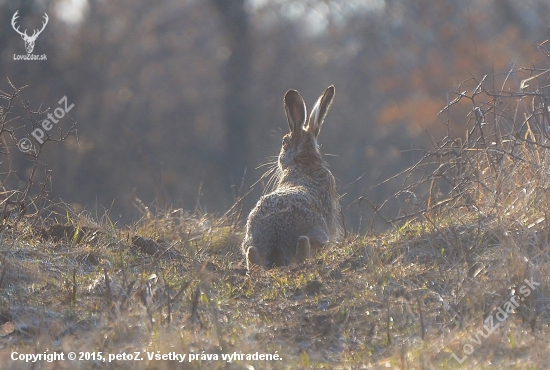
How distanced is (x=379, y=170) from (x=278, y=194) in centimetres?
1426

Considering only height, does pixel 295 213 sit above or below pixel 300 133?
below

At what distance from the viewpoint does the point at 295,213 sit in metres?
6.34

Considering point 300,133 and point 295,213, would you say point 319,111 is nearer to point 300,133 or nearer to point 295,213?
point 300,133

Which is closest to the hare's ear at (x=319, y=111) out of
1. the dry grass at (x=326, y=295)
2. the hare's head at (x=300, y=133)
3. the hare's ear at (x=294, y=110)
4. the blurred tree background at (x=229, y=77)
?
the hare's head at (x=300, y=133)

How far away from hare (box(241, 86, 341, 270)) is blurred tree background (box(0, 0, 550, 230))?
1069 cm

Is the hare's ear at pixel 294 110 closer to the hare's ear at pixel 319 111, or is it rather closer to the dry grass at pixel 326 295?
the hare's ear at pixel 319 111

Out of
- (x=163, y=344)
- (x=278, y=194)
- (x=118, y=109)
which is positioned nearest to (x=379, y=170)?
(x=118, y=109)

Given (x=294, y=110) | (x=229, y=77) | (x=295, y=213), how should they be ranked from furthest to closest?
(x=229, y=77) → (x=294, y=110) → (x=295, y=213)

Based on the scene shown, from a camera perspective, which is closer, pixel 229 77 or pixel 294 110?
pixel 294 110

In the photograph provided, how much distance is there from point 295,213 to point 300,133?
73.0 inches

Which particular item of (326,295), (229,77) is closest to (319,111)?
(326,295)

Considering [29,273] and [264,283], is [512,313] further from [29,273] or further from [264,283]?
[29,273]

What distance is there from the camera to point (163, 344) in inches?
135

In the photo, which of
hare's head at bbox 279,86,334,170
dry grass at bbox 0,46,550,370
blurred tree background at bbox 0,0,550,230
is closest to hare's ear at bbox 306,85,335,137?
hare's head at bbox 279,86,334,170
